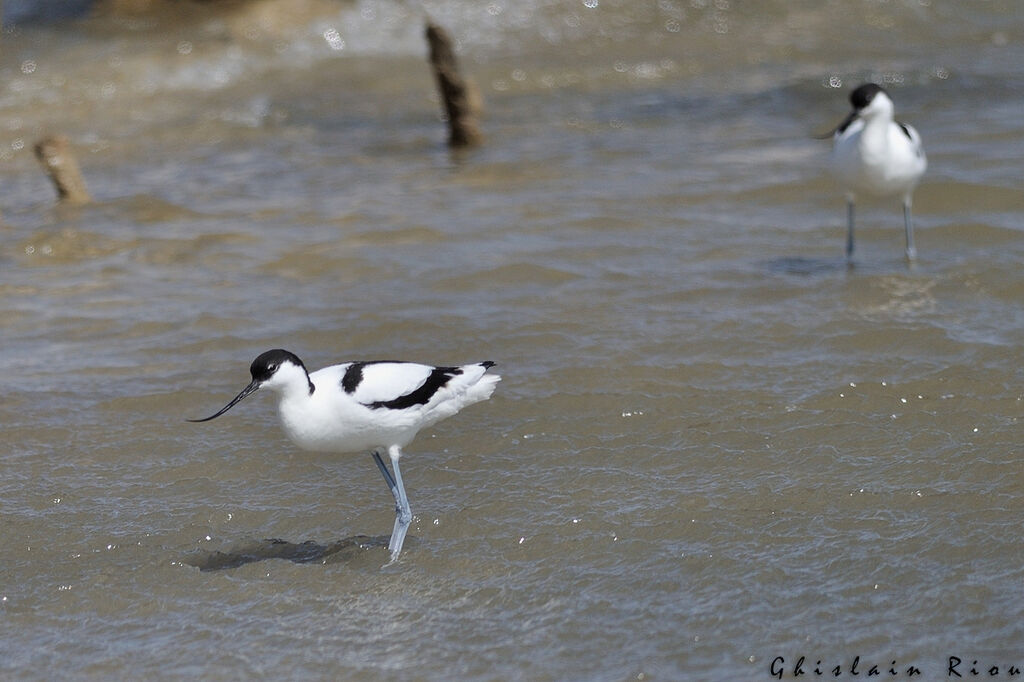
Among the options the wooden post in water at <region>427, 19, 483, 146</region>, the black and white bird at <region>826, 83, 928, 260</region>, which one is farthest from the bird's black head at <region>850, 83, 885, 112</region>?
the wooden post in water at <region>427, 19, 483, 146</region>

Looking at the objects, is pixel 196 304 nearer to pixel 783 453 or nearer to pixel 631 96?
pixel 783 453

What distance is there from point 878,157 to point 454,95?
153 inches

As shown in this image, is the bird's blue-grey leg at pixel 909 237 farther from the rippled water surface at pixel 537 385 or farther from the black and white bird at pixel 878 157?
the rippled water surface at pixel 537 385

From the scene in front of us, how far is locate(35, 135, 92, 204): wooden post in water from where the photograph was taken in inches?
351

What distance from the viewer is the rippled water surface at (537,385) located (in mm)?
3887

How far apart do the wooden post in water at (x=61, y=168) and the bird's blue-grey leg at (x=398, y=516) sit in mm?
5456

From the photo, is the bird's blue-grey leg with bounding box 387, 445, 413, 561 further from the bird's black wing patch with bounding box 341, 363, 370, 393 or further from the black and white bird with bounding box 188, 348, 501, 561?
the bird's black wing patch with bounding box 341, 363, 370, 393

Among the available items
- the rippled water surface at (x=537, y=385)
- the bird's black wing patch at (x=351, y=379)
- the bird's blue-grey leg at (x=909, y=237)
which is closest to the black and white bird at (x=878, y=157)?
the bird's blue-grey leg at (x=909, y=237)

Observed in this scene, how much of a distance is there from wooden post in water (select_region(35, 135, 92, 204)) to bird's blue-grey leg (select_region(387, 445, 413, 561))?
215 inches

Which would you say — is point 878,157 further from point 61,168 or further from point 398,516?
point 61,168

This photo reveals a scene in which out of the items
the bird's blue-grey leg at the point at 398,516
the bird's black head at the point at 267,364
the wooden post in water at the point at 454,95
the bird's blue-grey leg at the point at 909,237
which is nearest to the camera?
the bird's black head at the point at 267,364

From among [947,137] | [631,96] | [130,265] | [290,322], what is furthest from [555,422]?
[631,96]

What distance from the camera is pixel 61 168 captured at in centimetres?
895

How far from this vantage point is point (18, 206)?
30.6 ft
